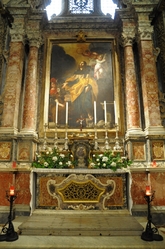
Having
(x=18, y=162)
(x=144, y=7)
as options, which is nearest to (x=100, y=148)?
(x=18, y=162)

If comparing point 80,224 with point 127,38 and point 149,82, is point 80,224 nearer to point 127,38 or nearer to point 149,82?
point 149,82

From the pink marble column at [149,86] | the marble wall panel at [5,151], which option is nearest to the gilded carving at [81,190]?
the marble wall panel at [5,151]

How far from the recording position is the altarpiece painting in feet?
23.6

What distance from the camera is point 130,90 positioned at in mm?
7012

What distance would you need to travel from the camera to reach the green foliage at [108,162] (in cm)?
568

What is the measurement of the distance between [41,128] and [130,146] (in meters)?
2.87

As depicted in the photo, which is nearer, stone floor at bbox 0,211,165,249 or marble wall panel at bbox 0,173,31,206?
stone floor at bbox 0,211,165,249

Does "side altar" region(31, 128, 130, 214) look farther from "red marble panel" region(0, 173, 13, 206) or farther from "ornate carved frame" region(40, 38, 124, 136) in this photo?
"ornate carved frame" region(40, 38, 124, 136)

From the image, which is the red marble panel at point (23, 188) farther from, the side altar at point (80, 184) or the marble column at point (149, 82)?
the marble column at point (149, 82)

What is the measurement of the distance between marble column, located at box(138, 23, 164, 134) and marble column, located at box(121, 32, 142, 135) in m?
0.25

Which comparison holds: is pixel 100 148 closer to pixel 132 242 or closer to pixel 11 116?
pixel 11 116

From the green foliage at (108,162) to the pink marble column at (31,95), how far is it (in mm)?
2157

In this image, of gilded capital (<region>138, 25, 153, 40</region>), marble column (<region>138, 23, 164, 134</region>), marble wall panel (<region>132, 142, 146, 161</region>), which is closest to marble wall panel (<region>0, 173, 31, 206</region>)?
marble wall panel (<region>132, 142, 146, 161</region>)

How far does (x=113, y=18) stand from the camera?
8539mm
